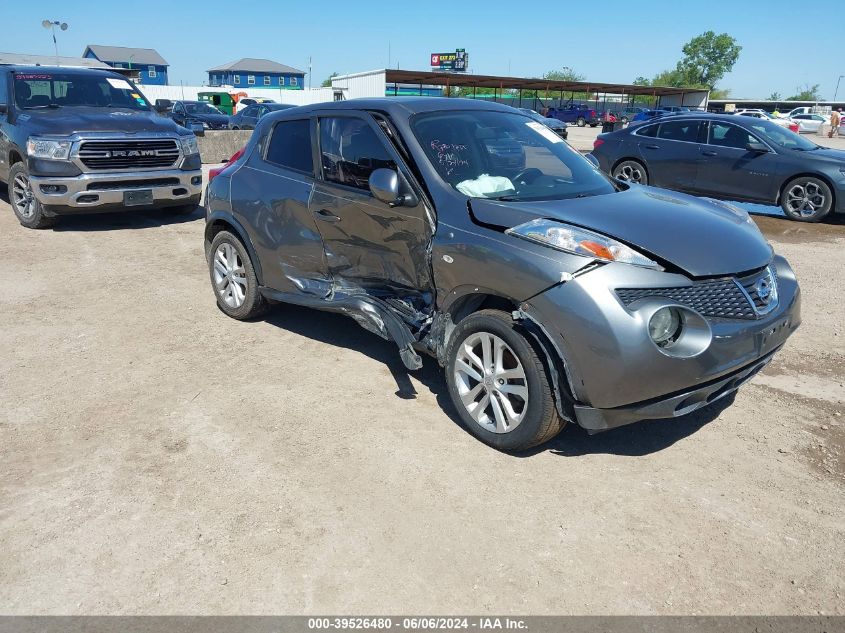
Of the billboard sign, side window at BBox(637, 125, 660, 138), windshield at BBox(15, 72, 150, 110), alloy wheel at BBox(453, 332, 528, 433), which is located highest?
the billboard sign

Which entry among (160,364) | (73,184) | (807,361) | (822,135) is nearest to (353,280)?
(160,364)

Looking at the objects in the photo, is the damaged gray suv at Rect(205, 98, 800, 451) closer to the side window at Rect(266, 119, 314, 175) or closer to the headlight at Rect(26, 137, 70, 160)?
the side window at Rect(266, 119, 314, 175)

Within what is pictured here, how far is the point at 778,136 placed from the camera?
10.6m

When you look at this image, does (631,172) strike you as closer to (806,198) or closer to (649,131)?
(649,131)

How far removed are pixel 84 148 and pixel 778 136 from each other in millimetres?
10149

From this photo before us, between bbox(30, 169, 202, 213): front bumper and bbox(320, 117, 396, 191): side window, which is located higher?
bbox(320, 117, 396, 191): side window

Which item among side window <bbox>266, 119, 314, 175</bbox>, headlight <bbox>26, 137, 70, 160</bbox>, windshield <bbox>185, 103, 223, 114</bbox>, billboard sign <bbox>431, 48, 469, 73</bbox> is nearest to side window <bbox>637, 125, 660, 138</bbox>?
side window <bbox>266, 119, 314, 175</bbox>

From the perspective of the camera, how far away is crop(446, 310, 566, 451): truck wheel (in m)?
3.33

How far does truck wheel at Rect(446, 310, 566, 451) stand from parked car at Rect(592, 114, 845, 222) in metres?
8.66

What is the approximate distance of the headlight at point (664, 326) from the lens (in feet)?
10.2

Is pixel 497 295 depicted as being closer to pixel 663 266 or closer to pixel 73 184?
pixel 663 266

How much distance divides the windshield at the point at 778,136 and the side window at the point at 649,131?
157 centimetres

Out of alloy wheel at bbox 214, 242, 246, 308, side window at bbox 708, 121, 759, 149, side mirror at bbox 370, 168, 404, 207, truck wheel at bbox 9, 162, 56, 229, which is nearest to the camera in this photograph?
side mirror at bbox 370, 168, 404, 207

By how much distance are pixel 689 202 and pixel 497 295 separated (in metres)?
1.61
